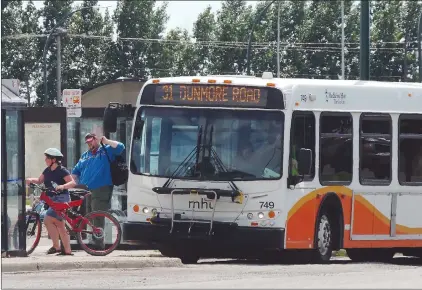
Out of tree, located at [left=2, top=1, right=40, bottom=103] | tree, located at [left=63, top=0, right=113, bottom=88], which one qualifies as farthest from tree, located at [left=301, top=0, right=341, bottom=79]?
tree, located at [left=2, top=1, right=40, bottom=103]

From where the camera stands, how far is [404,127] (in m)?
21.0

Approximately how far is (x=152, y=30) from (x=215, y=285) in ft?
240

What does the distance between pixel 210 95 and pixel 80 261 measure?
2.73m

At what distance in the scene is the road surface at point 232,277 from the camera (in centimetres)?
1459

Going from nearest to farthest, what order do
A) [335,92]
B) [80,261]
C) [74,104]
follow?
[80,261] < [335,92] < [74,104]

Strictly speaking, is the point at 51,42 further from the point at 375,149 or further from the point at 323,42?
the point at 375,149

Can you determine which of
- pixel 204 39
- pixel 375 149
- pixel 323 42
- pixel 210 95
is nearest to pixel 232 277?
pixel 210 95

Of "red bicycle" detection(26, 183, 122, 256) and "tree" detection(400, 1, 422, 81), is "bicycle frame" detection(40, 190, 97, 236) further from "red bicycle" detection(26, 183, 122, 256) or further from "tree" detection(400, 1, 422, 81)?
"tree" detection(400, 1, 422, 81)

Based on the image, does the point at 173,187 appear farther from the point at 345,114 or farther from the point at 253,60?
the point at 253,60

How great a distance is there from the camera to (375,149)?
2059cm

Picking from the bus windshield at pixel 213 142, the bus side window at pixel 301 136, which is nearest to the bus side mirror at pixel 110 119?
the bus windshield at pixel 213 142

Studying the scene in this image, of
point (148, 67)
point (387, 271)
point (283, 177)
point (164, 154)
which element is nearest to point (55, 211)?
point (164, 154)

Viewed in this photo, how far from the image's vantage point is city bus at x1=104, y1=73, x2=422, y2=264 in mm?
18922

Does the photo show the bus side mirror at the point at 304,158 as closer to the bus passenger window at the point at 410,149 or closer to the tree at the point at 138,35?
the bus passenger window at the point at 410,149
